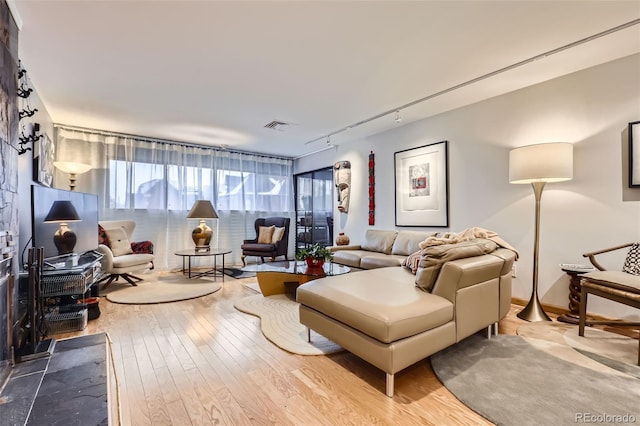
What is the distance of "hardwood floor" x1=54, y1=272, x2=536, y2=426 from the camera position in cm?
149

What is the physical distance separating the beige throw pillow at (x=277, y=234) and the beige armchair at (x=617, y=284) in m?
4.35

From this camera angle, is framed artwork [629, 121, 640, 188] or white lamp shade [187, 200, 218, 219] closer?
framed artwork [629, 121, 640, 188]

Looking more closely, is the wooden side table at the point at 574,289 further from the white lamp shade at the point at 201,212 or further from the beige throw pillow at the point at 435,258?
the white lamp shade at the point at 201,212

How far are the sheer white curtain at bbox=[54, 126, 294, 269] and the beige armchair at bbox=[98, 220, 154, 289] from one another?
57cm

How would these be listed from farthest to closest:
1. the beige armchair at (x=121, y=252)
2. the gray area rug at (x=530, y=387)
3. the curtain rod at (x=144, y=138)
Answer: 1. the curtain rod at (x=144, y=138)
2. the beige armchair at (x=121, y=252)
3. the gray area rug at (x=530, y=387)

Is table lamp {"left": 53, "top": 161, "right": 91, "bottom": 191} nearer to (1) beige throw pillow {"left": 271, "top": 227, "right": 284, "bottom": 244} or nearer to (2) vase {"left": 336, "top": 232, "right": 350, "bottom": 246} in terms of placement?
(1) beige throw pillow {"left": 271, "top": 227, "right": 284, "bottom": 244}

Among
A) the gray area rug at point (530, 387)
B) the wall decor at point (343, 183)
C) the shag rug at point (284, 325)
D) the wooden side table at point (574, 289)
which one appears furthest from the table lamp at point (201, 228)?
the wooden side table at point (574, 289)

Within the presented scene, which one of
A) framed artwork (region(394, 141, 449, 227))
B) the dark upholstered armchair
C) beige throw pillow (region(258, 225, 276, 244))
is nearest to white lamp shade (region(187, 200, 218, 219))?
the dark upholstered armchair

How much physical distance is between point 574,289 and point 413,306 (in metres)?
2.04

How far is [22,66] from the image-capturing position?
8.70 ft

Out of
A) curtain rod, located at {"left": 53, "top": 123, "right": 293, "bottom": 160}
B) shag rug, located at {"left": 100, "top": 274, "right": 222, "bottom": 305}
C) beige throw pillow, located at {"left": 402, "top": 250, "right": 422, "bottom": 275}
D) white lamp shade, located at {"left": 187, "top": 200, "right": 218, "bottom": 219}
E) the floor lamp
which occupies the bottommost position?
shag rug, located at {"left": 100, "top": 274, "right": 222, "bottom": 305}

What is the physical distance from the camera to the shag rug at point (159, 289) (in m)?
3.49

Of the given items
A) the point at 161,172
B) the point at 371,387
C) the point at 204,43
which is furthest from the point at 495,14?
the point at 161,172

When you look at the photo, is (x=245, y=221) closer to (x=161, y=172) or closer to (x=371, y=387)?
(x=161, y=172)
